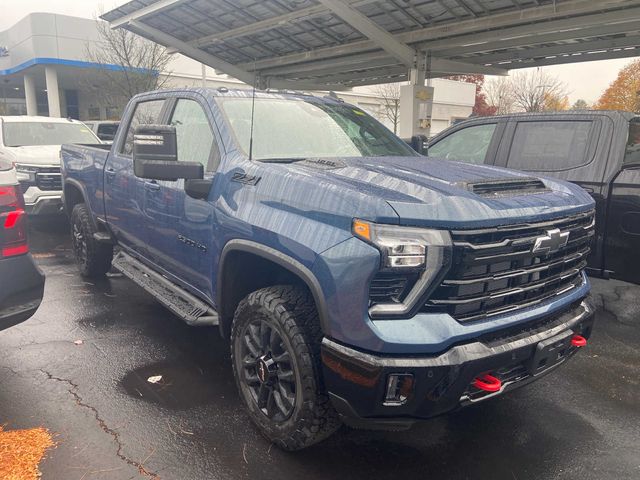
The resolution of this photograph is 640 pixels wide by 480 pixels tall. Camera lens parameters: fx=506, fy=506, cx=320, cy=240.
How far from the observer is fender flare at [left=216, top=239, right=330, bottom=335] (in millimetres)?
2338

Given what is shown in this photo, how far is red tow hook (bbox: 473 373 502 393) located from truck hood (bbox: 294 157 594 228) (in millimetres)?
717

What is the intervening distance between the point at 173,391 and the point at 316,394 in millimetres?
1429

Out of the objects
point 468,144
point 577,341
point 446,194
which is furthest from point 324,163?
point 468,144

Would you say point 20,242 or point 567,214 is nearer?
point 567,214

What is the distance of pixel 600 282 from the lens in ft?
20.9

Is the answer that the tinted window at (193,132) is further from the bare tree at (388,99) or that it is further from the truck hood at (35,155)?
the bare tree at (388,99)

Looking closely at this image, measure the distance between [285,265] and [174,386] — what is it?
159 cm

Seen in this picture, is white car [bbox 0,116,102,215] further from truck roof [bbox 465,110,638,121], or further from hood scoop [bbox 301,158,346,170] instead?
truck roof [bbox 465,110,638,121]

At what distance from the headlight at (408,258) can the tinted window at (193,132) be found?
61.1 inches

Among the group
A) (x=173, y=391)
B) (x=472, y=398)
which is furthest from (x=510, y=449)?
(x=173, y=391)

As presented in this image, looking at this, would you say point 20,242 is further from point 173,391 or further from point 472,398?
point 472,398

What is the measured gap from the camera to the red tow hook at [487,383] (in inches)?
92.4

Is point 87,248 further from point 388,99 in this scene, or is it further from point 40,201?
point 388,99

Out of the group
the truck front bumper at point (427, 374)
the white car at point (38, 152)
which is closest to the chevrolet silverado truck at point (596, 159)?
the truck front bumper at point (427, 374)
